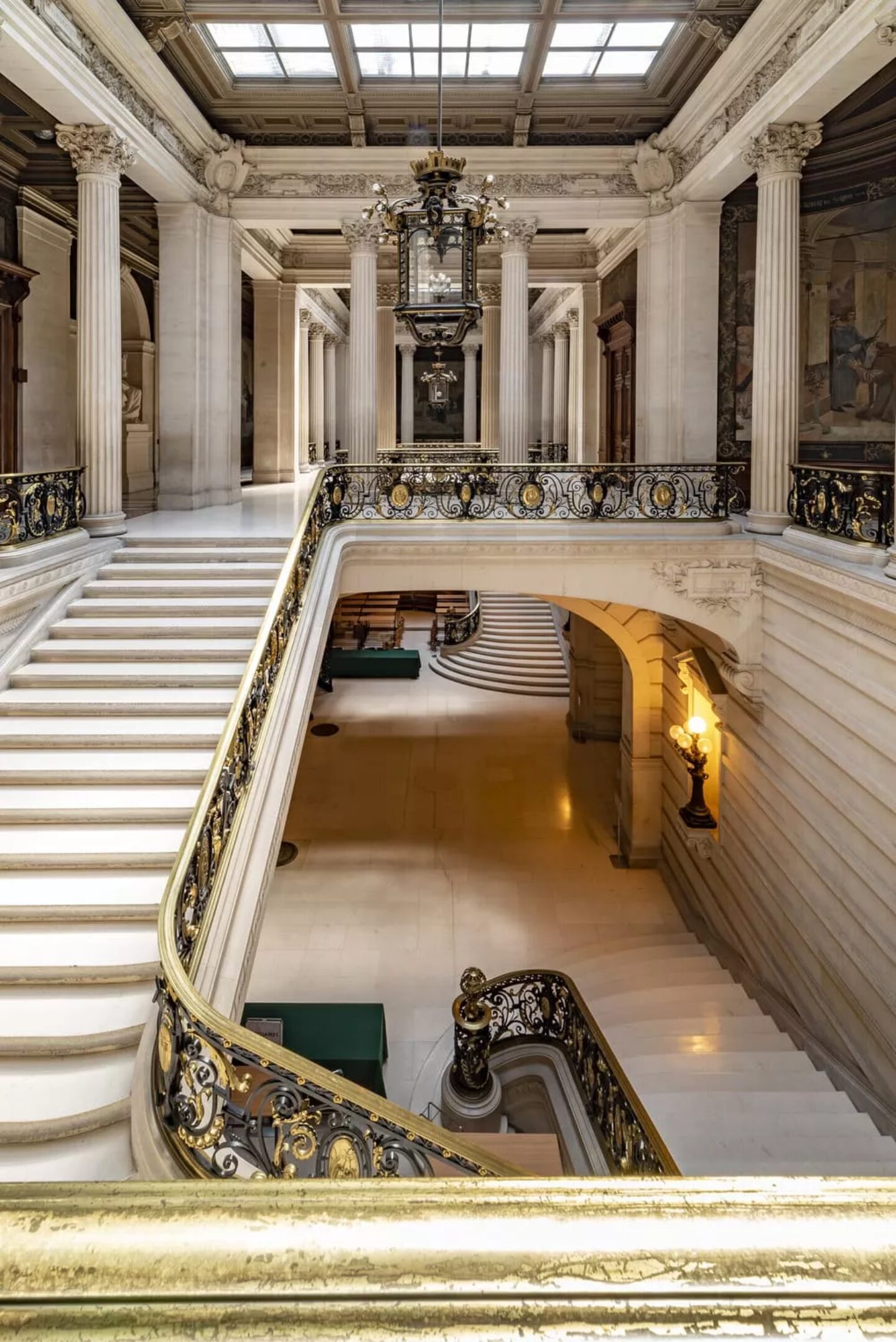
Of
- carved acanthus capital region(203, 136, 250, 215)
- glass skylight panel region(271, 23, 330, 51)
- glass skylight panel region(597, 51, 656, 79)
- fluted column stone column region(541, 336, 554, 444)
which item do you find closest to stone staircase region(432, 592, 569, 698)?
fluted column stone column region(541, 336, 554, 444)

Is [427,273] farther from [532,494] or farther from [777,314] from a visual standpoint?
[777,314]

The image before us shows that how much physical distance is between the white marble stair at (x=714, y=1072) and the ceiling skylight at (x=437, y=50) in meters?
10.0

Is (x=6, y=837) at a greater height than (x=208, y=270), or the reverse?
(x=208, y=270)

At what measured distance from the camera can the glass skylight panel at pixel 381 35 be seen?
10.1 meters

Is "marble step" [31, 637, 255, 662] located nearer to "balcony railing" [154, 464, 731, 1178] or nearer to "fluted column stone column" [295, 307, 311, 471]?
"balcony railing" [154, 464, 731, 1178]

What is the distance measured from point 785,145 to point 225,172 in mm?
7536

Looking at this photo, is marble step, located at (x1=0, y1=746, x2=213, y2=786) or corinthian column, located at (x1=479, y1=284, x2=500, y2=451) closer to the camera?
marble step, located at (x1=0, y1=746, x2=213, y2=786)

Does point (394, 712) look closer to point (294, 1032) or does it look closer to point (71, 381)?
point (71, 381)

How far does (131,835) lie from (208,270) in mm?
10279

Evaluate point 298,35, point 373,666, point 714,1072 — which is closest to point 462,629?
point 373,666

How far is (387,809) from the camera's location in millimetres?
14820

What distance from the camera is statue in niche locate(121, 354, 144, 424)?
17.5 metres

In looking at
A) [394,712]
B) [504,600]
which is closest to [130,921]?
[394,712]

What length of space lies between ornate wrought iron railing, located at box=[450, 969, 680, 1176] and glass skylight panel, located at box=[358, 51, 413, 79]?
10.2 meters
